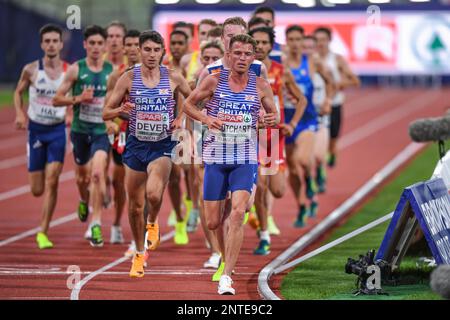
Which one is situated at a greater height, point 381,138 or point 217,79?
point 217,79

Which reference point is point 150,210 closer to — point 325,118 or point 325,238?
point 325,238

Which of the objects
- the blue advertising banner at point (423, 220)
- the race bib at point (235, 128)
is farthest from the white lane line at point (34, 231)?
the blue advertising banner at point (423, 220)

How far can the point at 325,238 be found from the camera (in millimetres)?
15203

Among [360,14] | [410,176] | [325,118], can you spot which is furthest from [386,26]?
[325,118]

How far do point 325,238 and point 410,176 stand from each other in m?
7.57

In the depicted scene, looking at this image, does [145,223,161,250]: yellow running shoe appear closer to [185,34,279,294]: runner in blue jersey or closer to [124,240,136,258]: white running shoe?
[185,34,279,294]: runner in blue jersey

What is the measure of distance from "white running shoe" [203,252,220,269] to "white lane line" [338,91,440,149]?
17.7m

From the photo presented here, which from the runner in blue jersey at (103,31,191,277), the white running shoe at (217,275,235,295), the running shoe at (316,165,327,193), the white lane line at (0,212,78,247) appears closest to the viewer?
the white running shoe at (217,275,235,295)

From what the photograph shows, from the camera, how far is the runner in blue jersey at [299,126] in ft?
54.2

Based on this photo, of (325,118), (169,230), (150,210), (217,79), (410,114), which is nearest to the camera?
(217,79)

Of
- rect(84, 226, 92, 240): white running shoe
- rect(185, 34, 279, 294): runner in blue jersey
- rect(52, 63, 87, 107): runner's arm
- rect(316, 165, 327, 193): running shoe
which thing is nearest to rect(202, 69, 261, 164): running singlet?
rect(185, 34, 279, 294): runner in blue jersey

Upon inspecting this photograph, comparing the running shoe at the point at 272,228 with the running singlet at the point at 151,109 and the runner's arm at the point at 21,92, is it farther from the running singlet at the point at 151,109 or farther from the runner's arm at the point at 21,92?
the running singlet at the point at 151,109

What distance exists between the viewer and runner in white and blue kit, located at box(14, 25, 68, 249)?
48.3 ft
